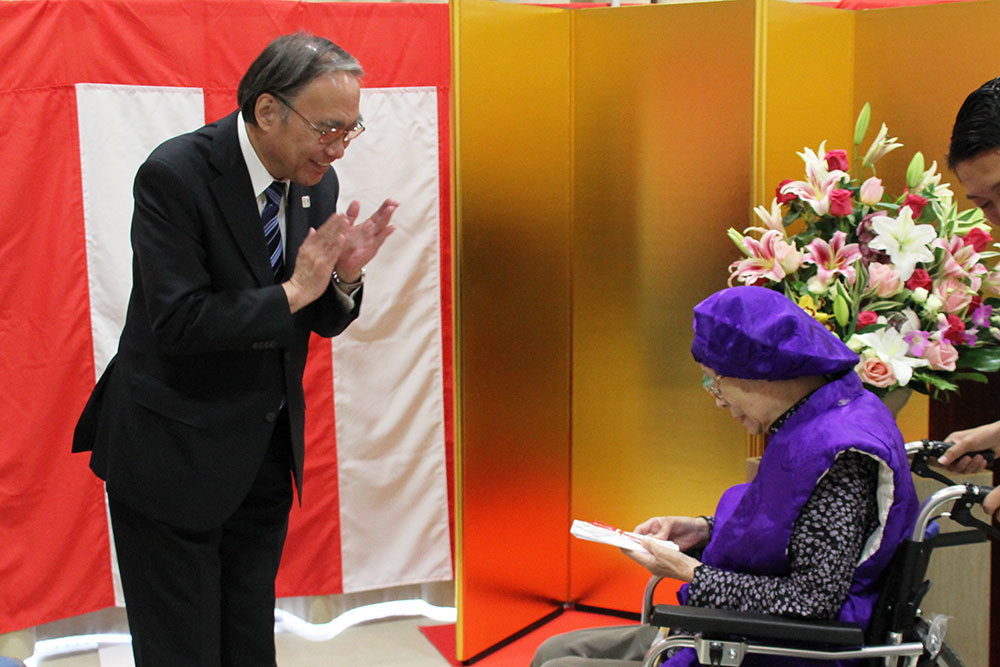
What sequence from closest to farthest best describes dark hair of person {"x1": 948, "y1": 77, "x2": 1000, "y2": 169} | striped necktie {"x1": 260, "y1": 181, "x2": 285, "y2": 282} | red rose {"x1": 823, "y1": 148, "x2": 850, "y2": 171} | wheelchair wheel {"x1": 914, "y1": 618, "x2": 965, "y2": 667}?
1. dark hair of person {"x1": 948, "y1": 77, "x2": 1000, "y2": 169}
2. wheelchair wheel {"x1": 914, "y1": 618, "x2": 965, "y2": 667}
3. striped necktie {"x1": 260, "y1": 181, "x2": 285, "y2": 282}
4. red rose {"x1": 823, "y1": 148, "x2": 850, "y2": 171}

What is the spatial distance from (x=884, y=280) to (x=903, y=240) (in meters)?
0.11

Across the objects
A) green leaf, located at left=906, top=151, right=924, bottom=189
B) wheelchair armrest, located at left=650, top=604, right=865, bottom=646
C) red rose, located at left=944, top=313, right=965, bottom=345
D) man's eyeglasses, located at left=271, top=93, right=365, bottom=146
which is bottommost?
wheelchair armrest, located at left=650, top=604, right=865, bottom=646

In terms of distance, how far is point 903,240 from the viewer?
8.13 feet

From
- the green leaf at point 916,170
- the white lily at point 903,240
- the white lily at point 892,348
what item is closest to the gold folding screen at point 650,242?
the green leaf at point 916,170

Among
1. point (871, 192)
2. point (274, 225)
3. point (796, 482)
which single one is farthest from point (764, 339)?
point (274, 225)

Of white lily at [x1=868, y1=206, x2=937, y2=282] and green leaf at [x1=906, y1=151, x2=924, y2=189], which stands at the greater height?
green leaf at [x1=906, y1=151, x2=924, y2=189]

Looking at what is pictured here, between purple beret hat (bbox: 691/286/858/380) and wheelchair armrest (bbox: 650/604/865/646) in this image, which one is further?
purple beret hat (bbox: 691/286/858/380)

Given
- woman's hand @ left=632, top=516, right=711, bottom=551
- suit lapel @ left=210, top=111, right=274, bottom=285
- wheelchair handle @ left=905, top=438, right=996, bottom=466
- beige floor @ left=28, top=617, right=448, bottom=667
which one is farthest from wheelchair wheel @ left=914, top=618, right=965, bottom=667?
beige floor @ left=28, top=617, right=448, bottom=667

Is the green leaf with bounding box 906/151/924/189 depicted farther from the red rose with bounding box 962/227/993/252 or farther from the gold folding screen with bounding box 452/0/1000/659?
the gold folding screen with bounding box 452/0/1000/659

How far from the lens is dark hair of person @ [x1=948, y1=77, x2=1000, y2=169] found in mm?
1749

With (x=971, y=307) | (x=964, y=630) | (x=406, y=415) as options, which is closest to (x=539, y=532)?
(x=406, y=415)

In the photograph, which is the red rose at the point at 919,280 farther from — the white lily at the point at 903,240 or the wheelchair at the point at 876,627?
the wheelchair at the point at 876,627

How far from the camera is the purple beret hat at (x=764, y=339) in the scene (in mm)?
1887

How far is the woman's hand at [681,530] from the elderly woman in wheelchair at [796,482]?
17 centimetres
